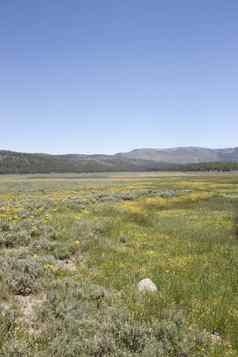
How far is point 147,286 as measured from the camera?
22.1 feet

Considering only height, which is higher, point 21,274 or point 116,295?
point 21,274

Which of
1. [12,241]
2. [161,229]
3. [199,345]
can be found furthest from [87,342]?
[161,229]

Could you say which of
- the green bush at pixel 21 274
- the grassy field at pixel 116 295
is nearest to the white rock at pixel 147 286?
the grassy field at pixel 116 295

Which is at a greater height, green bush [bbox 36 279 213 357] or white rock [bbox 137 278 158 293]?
green bush [bbox 36 279 213 357]

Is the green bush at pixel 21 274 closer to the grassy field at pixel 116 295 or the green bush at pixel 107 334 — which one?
the grassy field at pixel 116 295

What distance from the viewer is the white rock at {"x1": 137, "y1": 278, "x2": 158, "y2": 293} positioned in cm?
663

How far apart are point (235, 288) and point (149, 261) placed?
2751 millimetres

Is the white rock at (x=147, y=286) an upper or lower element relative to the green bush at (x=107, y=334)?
lower

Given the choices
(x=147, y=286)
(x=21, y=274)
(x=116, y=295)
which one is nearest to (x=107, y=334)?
(x=116, y=295)

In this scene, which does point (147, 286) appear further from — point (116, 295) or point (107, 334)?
point (107, 334)

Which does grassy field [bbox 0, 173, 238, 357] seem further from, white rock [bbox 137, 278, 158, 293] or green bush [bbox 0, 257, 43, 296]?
white rock [bbox 137, 278, 158, 293]

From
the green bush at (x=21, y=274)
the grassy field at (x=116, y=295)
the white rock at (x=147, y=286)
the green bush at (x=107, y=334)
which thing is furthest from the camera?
the green bush at (x=21, y=274)

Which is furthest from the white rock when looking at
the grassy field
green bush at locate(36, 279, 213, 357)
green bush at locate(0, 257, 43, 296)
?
green bush at locate(0, 257, 43, 296)

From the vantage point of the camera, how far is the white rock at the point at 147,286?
663 cm
